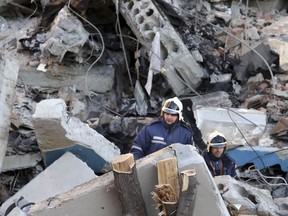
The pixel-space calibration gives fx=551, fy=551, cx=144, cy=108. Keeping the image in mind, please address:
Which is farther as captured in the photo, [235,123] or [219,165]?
[235,123]

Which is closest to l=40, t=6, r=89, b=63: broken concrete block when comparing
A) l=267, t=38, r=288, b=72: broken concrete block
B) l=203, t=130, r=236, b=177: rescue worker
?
l=267, t=38, r=288, b=72: broken concrete block

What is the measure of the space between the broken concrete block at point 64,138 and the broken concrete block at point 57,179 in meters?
0.29

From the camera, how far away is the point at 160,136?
20.0 ft

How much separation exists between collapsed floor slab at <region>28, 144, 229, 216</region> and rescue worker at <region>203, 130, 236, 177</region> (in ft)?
5.88

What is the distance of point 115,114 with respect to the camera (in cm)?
978

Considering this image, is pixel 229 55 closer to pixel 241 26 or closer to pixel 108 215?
pixel 241 26

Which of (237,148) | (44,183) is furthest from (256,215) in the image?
(237,148)

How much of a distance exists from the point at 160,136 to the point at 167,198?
226 cm

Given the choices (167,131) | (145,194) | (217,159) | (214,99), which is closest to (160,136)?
(167,131)

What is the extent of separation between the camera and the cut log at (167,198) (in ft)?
12.5

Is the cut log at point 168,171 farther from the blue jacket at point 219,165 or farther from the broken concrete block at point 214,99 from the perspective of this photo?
the broken concrete block at point 214,99

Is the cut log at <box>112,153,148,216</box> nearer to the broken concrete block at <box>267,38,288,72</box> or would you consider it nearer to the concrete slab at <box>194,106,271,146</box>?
the concrete slab at <box>194,106,271,146</box>

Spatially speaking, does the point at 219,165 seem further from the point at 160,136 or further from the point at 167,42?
the point at 167,42

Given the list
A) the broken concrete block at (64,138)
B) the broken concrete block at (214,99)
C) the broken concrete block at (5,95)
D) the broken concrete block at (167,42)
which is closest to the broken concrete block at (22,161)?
the broken concrete block at (64,138)
